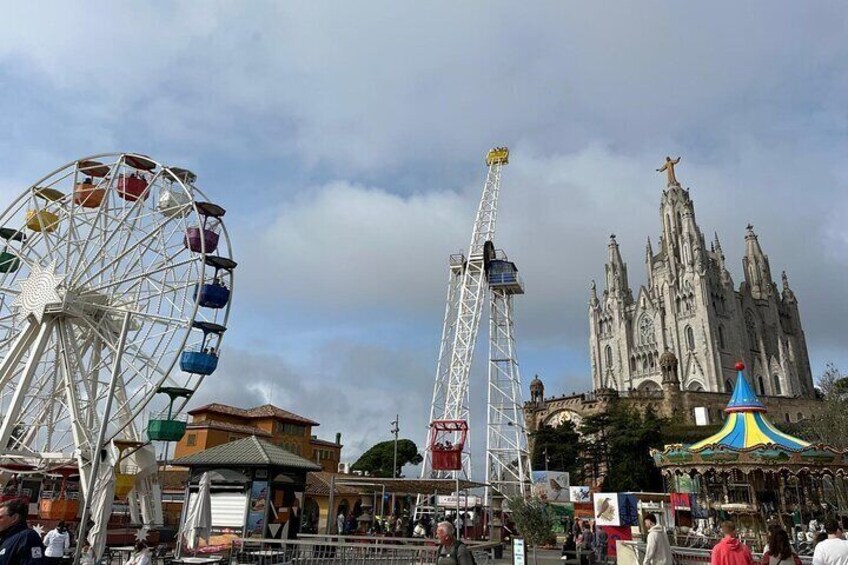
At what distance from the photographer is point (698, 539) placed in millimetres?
22688

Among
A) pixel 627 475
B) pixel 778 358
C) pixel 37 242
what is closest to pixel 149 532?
pixel 37 242

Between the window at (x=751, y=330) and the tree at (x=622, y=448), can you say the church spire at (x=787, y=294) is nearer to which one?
the window at (x=751, y=330)

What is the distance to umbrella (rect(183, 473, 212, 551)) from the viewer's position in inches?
619

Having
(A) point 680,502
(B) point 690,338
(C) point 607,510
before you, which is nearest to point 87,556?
(C) point 607,510

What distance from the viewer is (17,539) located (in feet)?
17.2

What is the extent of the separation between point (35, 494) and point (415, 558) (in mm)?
25412

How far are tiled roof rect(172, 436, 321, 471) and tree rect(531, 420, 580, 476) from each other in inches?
1728

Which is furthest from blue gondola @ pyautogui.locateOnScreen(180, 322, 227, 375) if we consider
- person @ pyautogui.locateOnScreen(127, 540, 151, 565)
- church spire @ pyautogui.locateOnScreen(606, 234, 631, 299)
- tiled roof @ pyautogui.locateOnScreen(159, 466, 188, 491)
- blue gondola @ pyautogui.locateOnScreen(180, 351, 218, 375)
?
church spire @ pyautogui.locateOnScreen(606, 234, 631, 299)

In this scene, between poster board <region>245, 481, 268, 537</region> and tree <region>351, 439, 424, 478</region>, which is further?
tree <region>351, 439, 424, 478</region>

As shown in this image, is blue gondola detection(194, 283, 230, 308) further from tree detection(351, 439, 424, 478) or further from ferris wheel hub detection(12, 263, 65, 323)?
tree detection(351, 439, 424, 478)

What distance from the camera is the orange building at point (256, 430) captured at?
53250mm

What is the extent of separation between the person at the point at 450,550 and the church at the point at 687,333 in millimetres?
65888

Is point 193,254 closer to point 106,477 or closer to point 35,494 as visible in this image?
point 106,477

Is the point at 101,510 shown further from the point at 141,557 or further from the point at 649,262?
the point at 649,262
